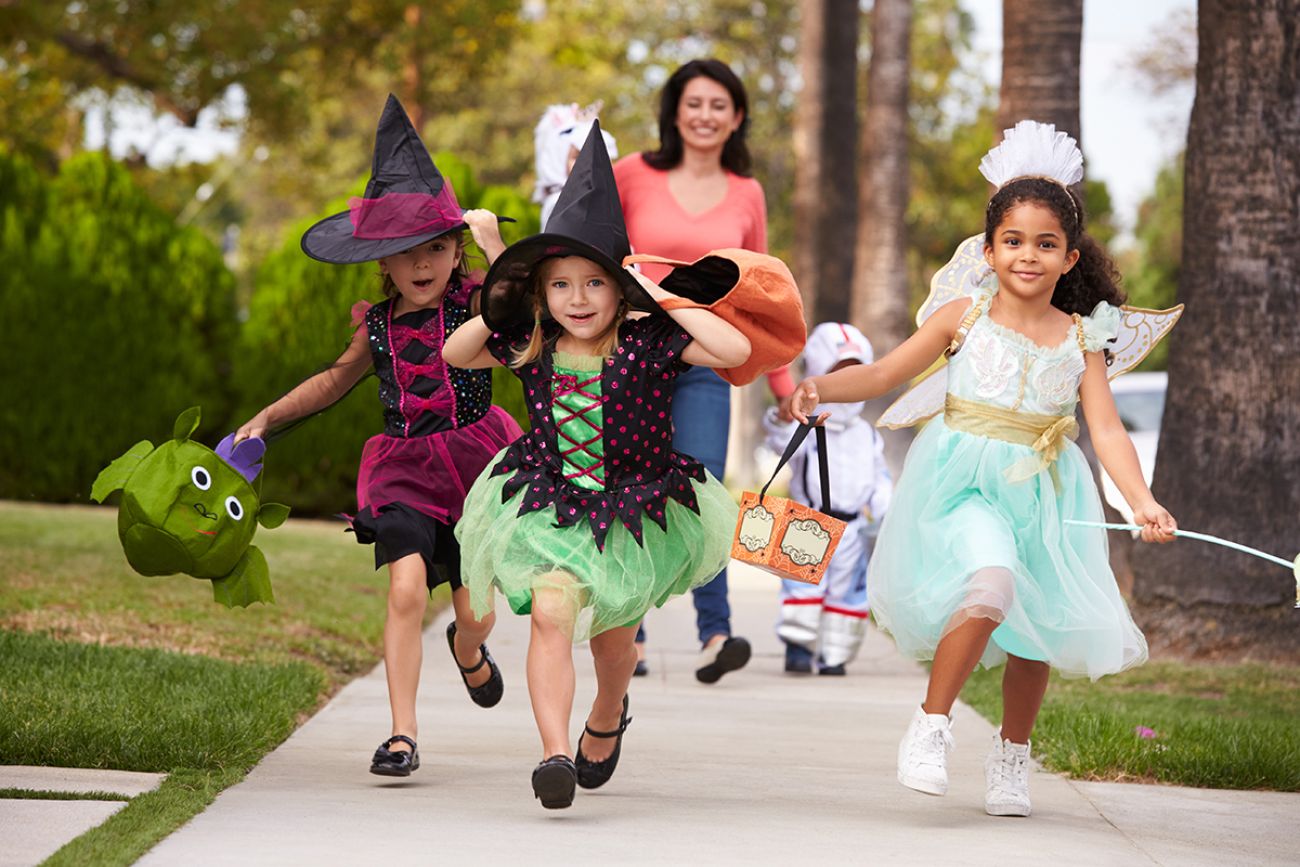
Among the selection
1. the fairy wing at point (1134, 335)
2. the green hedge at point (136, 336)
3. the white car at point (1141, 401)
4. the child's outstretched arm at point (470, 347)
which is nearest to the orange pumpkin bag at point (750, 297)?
the child's outstretched arm at point (470, 347)

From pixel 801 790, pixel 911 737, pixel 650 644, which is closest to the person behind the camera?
pixel 911 737

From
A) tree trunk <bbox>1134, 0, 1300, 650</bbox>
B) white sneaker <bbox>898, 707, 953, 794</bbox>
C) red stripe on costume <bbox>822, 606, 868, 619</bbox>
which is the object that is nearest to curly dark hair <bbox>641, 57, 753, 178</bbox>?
red stripe on costume <bbox>822, 606, 868, 619</bbox>

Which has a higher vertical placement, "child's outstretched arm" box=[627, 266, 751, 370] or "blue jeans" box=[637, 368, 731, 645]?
"child's outstretched arm" box=[627, 266, 751, 370]

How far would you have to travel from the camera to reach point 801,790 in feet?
18.8

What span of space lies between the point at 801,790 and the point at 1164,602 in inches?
174

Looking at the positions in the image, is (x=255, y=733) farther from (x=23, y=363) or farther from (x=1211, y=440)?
(x=23, y=363)

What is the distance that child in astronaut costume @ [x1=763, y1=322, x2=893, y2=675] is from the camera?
8.87 m

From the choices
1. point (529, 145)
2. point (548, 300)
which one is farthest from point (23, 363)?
point (529, 145)

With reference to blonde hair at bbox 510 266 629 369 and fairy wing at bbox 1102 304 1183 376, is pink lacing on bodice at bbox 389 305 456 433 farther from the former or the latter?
fairy wing at bbox 1102 304 1183 376

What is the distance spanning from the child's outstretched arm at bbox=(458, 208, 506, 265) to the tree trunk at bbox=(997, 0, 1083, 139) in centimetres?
608

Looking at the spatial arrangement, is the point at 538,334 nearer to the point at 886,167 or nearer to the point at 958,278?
the point at 958,278

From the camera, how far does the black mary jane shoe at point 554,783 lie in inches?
191

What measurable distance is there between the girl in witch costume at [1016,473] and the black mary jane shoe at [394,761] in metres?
1.42

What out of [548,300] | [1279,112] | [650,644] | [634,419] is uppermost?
[1279,112]
